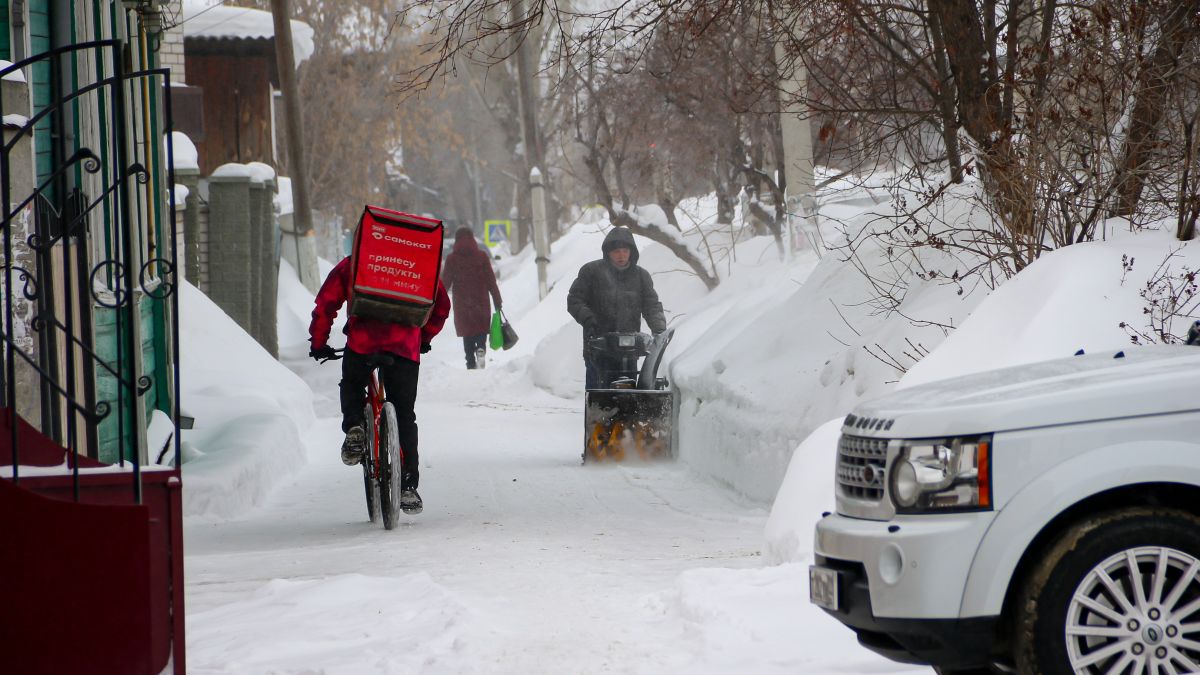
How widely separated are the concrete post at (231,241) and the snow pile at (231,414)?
329 centimetres

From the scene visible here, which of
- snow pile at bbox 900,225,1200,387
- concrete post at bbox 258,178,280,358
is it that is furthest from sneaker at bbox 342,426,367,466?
concrete post at bbox 258,178,280,358

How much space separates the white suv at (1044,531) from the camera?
12.3ft

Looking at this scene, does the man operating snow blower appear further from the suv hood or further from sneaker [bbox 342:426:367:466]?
the suv hood

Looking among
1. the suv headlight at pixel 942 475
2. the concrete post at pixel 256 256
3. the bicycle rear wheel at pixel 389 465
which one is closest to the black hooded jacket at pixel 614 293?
the bicycle rear wheel at pixel 389 465

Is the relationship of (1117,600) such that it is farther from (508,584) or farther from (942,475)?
(508,584)

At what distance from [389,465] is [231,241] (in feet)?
35.5

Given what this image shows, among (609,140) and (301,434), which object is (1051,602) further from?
(609,140)

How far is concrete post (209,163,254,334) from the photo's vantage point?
18.7m

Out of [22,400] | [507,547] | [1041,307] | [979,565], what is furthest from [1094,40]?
[22,400]

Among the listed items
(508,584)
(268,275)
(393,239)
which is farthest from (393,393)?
(268,275)

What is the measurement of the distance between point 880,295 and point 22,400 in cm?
655

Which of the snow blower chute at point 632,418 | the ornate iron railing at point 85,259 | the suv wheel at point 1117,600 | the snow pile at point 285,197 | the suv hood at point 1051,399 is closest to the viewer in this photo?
the suv wheel at point 1117,600

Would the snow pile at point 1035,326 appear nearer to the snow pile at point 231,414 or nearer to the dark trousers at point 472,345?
the snow pile at point 231,414

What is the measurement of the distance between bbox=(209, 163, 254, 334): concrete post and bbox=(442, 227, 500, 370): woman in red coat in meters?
4.01
